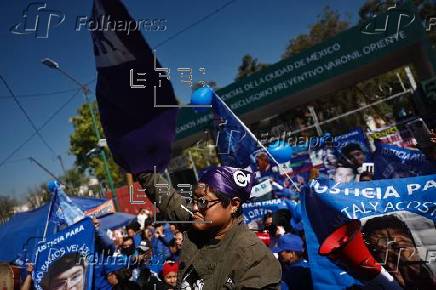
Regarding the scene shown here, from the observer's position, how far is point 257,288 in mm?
1460

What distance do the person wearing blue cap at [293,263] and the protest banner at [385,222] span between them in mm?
682

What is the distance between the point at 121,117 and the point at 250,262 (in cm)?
88

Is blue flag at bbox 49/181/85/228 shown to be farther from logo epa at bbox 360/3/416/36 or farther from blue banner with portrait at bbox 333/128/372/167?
logo epa at bbox 360/3/416/36

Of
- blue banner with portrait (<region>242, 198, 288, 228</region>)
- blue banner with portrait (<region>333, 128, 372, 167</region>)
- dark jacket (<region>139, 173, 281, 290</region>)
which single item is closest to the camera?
dark jacket (<region>139, 173, 281, 290</region>)

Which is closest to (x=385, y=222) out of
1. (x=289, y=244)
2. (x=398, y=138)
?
(x=289, y=244)

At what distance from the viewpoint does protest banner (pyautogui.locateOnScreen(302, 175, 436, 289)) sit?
110 inches

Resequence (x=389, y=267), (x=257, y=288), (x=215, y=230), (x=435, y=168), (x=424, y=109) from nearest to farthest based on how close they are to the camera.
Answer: (x=257, y=288) < (x=215, y=230) < (x=389, y=267) < (x=435, y=168) < (x=424, y=109)

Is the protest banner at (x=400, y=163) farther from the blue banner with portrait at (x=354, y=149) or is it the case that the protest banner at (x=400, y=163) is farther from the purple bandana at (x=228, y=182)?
the purple bandana at (x=228, y=182)

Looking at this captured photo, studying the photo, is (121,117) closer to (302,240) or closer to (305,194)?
(305,194)

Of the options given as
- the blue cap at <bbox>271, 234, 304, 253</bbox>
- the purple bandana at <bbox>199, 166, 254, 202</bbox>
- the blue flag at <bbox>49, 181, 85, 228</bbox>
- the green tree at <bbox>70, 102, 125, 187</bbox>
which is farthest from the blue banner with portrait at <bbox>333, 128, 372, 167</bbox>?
the green tree at <bbox>70, 102, 125, 187</bbox>

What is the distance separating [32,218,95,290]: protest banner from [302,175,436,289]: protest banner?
332cm

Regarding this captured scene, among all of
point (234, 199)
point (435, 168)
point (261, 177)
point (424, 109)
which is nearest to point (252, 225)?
point (261, 177)

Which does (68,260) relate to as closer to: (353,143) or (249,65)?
(353,143)

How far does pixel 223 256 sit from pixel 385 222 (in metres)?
1.80
